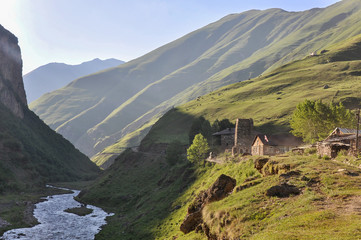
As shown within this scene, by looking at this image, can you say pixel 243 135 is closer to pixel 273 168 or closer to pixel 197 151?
pixel 197 151

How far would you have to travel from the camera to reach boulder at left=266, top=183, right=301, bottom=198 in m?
30.7

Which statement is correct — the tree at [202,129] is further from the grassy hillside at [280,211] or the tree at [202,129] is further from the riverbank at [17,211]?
the grassy hillside at [280,211]

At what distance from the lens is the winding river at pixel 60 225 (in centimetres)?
6664

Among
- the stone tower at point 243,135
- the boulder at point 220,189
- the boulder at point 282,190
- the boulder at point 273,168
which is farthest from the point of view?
the stone tower at point 243,135

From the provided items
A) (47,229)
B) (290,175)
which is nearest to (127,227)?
(47,229)

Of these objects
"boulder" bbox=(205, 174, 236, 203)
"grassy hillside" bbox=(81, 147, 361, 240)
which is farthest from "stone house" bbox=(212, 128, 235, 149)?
"boulder" bbox=(205, 174, 236, 203)

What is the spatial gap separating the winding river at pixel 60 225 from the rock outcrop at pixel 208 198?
106ft

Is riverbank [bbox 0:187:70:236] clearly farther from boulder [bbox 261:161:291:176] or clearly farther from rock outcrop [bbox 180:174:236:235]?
boulder [bbox 261:161:291:176]

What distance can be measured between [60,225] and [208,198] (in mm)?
51588

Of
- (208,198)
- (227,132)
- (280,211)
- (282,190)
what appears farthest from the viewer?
(227,132)

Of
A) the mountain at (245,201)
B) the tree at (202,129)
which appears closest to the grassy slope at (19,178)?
the mountain at (245,201)

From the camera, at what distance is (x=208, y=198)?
130 ft

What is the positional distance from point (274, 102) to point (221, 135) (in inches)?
2667

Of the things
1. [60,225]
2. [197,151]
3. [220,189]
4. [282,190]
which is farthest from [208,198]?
[197,151]
